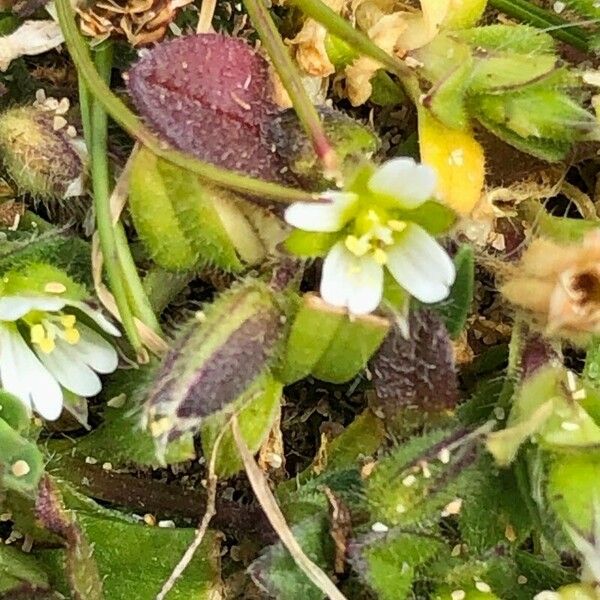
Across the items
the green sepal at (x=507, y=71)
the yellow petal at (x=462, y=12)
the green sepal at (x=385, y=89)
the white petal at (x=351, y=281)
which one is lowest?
the white petal at (x=351, y=281)

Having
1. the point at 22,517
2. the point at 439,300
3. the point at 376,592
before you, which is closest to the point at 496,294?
the point at 439,300

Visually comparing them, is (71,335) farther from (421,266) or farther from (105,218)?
(421,266)

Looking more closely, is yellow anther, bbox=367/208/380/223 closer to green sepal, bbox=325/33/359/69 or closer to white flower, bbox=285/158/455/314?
white flower, bbox=285/158/455/314

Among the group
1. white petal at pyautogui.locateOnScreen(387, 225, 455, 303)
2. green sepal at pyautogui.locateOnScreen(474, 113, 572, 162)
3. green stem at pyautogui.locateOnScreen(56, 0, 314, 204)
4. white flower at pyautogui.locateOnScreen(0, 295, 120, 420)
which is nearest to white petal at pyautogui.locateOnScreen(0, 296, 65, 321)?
white flower at pyautogui.locateOnScreen(0, 295, 120, 420)

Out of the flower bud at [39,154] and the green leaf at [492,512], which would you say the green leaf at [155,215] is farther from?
the green leaf at [492,512]

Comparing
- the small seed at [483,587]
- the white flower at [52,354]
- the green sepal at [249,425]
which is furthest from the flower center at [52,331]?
the small seed at [483,587]

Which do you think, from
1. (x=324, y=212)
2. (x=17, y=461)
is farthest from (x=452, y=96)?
(x=17, y=461)
